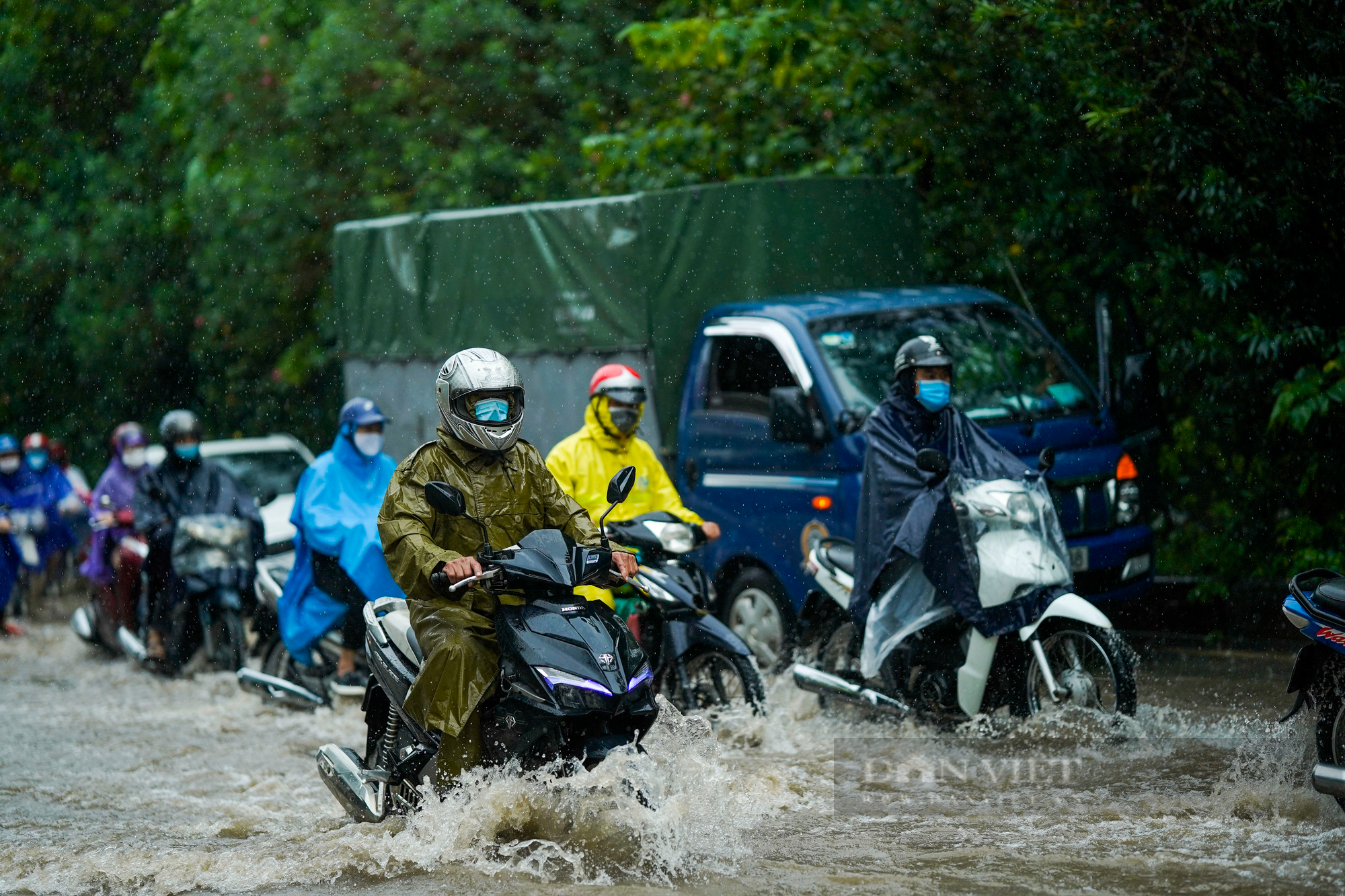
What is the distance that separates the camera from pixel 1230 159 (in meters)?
9.59

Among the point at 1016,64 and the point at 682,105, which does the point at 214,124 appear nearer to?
the point at 682,105

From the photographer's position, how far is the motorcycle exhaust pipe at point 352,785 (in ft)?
19.8

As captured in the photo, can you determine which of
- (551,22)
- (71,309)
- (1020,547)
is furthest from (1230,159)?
(71,309)

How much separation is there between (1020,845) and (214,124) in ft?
49.0

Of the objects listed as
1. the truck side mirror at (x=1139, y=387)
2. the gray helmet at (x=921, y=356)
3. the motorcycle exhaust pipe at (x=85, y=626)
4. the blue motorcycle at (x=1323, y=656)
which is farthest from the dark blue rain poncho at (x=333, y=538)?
the blue motorcycle at (x=1323, y=656)

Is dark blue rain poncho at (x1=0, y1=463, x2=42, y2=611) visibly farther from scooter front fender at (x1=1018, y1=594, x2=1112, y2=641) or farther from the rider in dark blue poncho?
scooter front fender at (x1=1018, y1=594, x2=1112, y2=641)

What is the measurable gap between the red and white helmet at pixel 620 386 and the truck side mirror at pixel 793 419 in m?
0.92

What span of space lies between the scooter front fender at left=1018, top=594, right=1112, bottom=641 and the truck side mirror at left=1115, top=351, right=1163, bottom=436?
240 cm

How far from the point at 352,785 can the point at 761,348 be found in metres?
4.02

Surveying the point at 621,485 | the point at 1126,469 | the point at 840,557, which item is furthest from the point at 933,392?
the point at 621,485

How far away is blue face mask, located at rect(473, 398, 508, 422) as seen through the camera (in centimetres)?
565

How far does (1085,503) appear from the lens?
8844 millimetres

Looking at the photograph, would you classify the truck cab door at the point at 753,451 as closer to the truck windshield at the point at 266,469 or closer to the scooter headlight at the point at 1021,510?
the scooter headlight at the point at 1021,510

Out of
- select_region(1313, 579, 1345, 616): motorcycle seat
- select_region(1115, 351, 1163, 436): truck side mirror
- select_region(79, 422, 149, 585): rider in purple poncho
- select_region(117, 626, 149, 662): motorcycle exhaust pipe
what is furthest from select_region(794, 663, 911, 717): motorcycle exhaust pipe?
select_region(79, 422, 149, 585): rider in purple poncho
